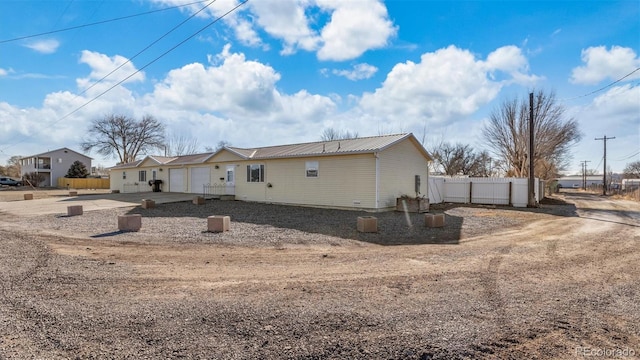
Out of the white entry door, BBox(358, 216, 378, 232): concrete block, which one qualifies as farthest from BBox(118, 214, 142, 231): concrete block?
the white entry door

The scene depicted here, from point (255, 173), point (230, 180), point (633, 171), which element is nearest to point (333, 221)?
point (255, 173)

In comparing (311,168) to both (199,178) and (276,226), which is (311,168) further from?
(199,178)

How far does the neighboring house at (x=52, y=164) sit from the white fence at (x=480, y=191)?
56.1 m

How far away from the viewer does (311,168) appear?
16.2 metres

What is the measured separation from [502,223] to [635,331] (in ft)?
31.0

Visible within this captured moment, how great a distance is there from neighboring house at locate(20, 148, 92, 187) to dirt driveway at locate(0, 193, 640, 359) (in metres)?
54.9

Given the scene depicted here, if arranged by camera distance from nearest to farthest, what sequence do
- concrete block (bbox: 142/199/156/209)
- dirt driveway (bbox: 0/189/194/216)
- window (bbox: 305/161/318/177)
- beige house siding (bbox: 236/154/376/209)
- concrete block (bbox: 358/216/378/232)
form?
concrete block (bbox: 358/216/378/232)
beige house siding (bbox: 236/154/376/209)
dirt driveway (bbox: 0/189/194/216)
concrete block (bbox: 142/199/156/209)
window (bbox: 305/161/318/177)

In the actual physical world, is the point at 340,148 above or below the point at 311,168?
above

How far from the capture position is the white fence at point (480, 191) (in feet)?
61.3

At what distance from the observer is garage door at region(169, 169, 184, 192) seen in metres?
24.9

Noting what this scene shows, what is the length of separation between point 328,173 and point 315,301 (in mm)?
11668

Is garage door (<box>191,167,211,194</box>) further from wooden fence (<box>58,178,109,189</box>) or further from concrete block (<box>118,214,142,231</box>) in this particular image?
wooden fence (<box>58,178,109,189</box>)

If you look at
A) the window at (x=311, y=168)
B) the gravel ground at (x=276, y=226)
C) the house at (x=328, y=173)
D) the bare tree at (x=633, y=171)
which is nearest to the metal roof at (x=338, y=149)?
the house at (x=328, y=173)

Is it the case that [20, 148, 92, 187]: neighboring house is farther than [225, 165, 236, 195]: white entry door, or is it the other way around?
[20, 148, 92, 187]: neighboring house
